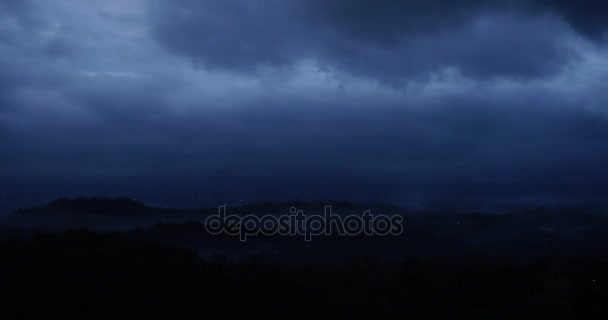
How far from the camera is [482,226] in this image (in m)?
47.0

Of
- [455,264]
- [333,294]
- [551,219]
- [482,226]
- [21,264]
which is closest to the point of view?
[21,264]

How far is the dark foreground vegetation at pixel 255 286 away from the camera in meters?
14.8

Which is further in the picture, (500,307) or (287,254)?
(287,254)

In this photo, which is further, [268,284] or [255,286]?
[268,284]

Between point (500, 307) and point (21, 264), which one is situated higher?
point (21, 264)

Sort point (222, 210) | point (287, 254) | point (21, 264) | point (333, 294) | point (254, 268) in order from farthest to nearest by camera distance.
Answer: point (222, 210) < point (287, 254) < point (254, 268) < point (333, 294) < point (21, 264)

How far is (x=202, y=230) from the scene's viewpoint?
36.8 metres

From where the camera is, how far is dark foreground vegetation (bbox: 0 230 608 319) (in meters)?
14.8

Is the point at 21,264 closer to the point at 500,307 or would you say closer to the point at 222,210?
the point at 500,307

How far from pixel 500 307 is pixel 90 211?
46.2 meters

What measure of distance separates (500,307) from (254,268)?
33.8ft

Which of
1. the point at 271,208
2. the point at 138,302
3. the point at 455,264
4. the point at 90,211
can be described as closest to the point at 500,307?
the point at 455,264

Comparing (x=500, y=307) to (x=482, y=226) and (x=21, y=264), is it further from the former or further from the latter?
(x=482, y=226)

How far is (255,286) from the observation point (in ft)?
61.7
